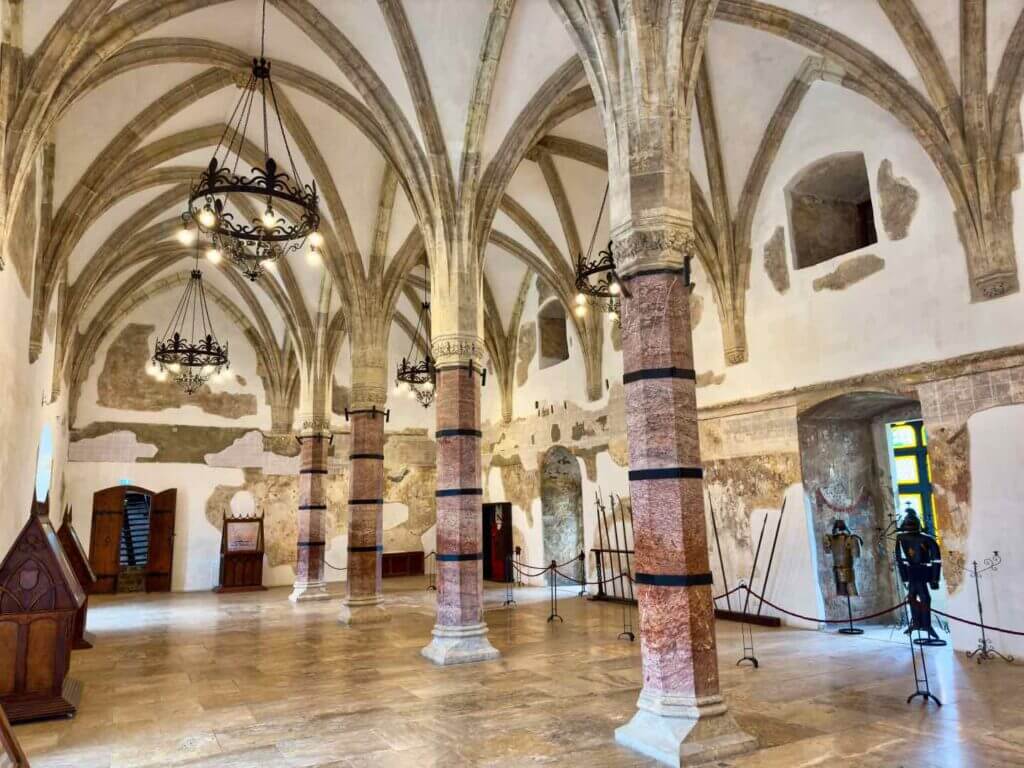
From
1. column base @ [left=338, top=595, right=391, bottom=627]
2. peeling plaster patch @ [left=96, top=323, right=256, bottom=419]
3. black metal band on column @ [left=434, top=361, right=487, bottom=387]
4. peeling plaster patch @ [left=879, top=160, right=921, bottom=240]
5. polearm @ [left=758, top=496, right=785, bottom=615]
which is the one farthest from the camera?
peeling plaster patch @ [left=96, top=323, right=256, bottom=419]

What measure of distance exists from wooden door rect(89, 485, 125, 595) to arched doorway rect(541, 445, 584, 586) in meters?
10.3

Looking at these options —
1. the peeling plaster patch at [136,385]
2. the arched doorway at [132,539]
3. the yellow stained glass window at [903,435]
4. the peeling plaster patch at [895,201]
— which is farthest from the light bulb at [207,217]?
the arched doorway at [132,539]

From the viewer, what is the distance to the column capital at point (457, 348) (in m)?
8.99

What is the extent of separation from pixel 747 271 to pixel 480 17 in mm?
5834

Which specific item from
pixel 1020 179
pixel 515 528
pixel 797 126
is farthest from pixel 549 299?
pixel 1020 179

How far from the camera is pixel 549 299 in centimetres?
Answer: 1694

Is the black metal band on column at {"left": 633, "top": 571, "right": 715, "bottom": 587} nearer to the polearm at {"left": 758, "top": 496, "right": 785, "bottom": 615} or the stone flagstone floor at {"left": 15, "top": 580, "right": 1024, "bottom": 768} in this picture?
the stone flagstone floor at {"left": 15, "top": 580, "right": 1024, "bottom": 768}

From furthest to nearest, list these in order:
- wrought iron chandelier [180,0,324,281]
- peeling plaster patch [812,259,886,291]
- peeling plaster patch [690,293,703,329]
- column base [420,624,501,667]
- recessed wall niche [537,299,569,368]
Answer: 1. recessed wall niche [537,299,569,368]
2. peeling plaster patch [690,293,703,329]
3. peeling plaster patch [812,259,886,291]
4. column base [420,624,501,667]
5. wrought iron chandelier [180,0,324,281]

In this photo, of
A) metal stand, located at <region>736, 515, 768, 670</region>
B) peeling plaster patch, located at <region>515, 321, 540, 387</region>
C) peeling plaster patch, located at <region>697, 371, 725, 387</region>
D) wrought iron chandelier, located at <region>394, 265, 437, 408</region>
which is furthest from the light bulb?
peeling plaster patch, located at <region>515, 321, 540, 387</region>

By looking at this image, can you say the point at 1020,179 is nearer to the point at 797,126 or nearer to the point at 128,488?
the point at 797,126

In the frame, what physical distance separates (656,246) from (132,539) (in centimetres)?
1684

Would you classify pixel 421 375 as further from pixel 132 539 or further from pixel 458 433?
pixel 132 539

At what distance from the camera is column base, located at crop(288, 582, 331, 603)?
14516mm

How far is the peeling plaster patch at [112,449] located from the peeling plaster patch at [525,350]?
31.0 ft
